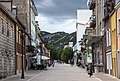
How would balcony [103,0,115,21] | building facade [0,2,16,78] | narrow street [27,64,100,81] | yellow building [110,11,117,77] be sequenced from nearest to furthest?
narrow street [27,64,100,81] < building facade [0,2,16,78] < yellow building [110,11,117,77] < balcony [103,0,115,21]

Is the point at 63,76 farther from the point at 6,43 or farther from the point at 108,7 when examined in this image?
the point at 108,7

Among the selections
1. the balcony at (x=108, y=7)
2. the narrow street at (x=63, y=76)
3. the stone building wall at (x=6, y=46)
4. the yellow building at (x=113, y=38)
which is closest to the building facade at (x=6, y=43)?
the stone building wall at (x=6, y=46)

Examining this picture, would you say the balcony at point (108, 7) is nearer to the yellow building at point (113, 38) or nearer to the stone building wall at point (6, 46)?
the yellow building at point (113, 38)

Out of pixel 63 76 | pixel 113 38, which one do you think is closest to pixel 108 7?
pixel 113 38

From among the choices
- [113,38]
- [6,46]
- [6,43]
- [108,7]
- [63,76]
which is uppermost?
[108,7]

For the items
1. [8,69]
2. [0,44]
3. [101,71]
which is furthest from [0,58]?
[101,71]

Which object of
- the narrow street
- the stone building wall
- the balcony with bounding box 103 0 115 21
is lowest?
the narrow street

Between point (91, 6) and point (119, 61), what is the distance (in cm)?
3627

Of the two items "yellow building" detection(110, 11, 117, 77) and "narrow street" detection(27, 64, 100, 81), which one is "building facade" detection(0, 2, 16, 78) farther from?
"yellow building" detection(110, 11, 117, 77)

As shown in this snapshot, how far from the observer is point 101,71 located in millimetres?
57781

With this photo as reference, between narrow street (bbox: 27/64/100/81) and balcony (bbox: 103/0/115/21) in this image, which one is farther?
balcony (bbox: 103/0/115/21)

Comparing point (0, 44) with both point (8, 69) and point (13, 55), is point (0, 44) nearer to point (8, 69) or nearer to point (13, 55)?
point (8, 69)

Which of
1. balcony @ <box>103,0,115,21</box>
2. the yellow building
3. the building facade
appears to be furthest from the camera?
balcony @ <box>103,0,115,21</box>

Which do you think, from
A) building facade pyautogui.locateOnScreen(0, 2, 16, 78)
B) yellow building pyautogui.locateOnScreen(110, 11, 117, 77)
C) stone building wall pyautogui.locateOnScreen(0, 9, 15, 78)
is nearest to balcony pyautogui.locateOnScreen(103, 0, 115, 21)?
yellow building pyautogui.locateOnScreen(110, 11, 117, 77)
